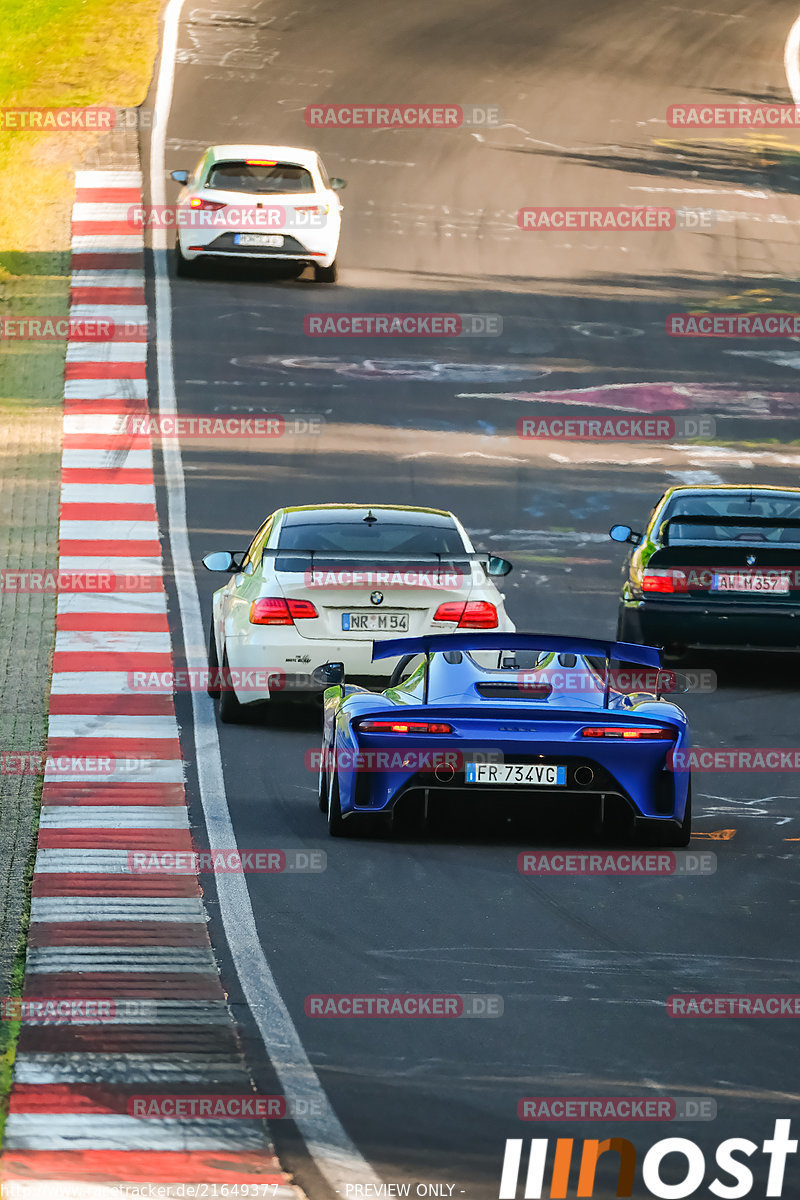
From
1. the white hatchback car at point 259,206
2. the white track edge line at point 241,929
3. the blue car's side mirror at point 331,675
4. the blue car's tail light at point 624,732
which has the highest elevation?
the white hatchback car at point 259,206

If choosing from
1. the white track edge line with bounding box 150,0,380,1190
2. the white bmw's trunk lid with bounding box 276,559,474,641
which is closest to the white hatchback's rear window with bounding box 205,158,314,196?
the white track edge line with bounding box 150,0,380,1190

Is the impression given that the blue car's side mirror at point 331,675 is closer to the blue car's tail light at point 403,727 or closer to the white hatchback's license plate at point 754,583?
the blue car's tail light at point 403,727

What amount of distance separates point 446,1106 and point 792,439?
20979mm

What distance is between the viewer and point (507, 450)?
26.7 metres

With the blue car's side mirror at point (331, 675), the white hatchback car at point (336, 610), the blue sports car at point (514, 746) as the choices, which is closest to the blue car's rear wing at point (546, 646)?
the blue sports car at point (514, 746)

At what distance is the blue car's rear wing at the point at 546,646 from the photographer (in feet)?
40.4

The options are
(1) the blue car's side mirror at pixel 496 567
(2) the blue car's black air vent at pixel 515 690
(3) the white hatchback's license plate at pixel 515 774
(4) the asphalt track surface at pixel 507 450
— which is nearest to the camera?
(4) the asphalt track surface at pixel 507 450

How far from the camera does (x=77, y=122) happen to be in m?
40.4

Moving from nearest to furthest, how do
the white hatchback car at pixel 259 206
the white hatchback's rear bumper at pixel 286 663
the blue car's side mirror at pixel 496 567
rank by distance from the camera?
the white hatchback's rear bumper at pixel 286 663 → the blue car's side mirror at pixel 496 567 → the white hatchback car at pixel 259 206

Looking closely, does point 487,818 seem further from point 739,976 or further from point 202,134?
point 202,134

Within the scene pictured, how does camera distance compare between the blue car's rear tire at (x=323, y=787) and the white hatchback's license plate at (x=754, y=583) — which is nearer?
the blue car's rear tire at (x=323, y=787)

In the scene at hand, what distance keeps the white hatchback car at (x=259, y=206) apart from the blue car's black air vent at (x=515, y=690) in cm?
1936

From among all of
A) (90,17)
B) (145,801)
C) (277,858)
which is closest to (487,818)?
(277,858)

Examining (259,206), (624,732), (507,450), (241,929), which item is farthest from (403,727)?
(259,206)
